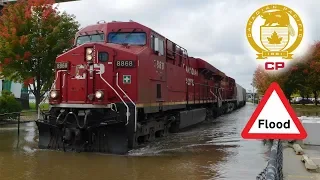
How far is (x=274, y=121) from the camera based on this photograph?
4270 millimetres

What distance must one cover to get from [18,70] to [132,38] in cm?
1142

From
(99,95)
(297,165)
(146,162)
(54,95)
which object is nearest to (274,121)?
(297,165)

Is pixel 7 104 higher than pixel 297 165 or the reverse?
higher

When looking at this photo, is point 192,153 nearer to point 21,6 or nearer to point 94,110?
point 94,110

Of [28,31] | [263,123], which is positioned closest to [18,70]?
[28,31]

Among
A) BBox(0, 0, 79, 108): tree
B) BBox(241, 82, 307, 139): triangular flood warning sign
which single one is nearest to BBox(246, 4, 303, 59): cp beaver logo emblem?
BBox(241, 82, 307, 139): triangular flood warning sign

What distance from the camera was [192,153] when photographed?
1118cm

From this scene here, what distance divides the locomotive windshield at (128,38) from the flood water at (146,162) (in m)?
3.35

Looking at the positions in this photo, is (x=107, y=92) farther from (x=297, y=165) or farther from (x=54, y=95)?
(x=297, y=165)

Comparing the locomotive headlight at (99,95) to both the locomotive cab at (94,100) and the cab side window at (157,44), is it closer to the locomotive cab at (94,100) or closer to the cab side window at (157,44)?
the locomotive cab at (94,100)

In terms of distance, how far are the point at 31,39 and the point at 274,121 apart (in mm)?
18698

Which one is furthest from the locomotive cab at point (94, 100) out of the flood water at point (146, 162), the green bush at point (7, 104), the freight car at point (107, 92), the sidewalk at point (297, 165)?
the green bush at point (7, 104)

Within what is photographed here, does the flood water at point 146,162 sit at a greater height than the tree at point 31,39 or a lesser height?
lesser

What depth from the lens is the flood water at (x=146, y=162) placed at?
810 cm
